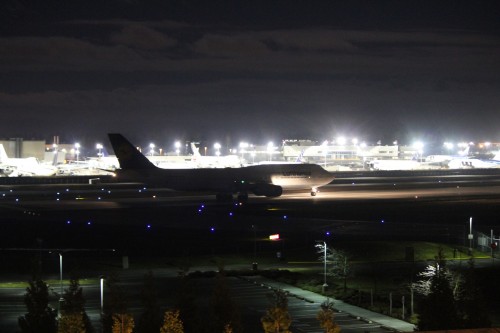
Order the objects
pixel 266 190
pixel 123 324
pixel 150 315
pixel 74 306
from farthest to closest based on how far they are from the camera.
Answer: pixel 266 190
pixel 150 315
pixel 74 306
pixel 123 324

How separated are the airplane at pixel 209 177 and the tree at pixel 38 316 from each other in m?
77.5

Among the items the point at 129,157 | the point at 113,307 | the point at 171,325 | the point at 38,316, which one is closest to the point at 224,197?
the point at 129,157

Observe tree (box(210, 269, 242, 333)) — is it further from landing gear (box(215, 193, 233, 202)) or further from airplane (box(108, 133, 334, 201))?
landing gear (box(215, 193, 233, 202))

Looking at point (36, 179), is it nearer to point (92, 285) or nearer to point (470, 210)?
point (470, 210)

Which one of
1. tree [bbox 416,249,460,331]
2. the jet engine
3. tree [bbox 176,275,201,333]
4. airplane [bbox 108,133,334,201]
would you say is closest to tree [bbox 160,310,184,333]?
tree [bbox 176,275,201,333]

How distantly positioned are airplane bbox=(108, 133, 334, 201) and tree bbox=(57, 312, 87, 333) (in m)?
80.9

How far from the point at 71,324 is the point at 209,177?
8360 cm

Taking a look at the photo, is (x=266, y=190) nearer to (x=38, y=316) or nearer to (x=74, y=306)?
(x=38, y=316)

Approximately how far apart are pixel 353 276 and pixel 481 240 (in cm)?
1690

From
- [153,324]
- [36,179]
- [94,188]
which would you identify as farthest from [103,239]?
[36,179]

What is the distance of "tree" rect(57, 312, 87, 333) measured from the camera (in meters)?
29.5

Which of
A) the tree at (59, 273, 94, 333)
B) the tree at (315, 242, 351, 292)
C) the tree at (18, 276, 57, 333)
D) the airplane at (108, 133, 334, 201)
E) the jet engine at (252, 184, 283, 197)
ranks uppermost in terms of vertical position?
the airplane at (108, 133, 334, 201)

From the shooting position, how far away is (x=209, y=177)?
113000mm

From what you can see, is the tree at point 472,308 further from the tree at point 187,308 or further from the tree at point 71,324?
the tree at point 71,324
